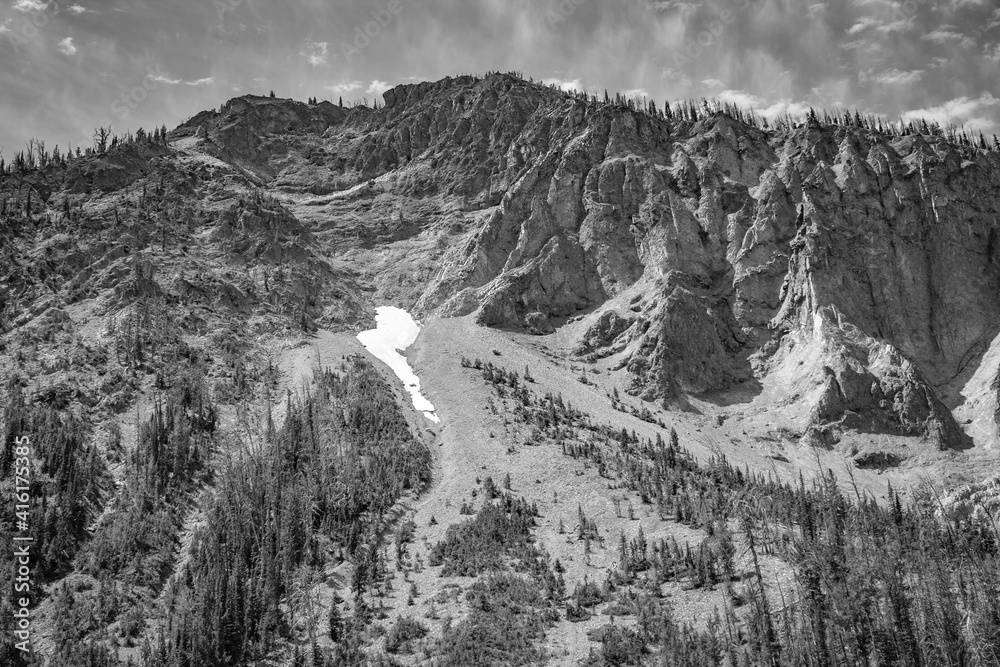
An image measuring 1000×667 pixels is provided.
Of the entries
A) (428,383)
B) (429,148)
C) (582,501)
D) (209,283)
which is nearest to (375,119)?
(429,148)

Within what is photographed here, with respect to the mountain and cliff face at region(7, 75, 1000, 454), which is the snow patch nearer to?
the mountain

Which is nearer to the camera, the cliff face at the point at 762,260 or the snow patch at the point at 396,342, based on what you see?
the cliff face at the point at 762,260

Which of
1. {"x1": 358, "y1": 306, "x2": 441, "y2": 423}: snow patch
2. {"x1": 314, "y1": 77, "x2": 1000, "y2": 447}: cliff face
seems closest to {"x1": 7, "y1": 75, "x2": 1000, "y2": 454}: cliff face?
{"x1": 314, "y1": 77, "x2": 1000, "y2": 447}: cliff face

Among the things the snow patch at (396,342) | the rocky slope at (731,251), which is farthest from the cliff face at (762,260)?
the snow patch at (396,342)

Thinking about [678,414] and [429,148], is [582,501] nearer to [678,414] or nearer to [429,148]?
[678,414]

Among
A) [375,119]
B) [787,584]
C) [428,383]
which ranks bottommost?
[787,584]

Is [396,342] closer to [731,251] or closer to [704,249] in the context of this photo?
[704,249]

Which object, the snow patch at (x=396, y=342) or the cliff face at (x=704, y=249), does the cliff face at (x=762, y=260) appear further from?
the snow patch at (x=396, y=342)
